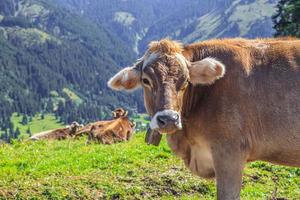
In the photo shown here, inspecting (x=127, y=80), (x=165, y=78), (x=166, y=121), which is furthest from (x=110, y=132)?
(x=166, y=121)

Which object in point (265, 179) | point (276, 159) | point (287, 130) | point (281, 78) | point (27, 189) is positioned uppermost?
point (281, 78)

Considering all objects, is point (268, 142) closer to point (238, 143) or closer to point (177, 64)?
point (238, 143)

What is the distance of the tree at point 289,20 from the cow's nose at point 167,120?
26.8 metres

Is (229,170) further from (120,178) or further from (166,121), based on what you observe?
(120,178)

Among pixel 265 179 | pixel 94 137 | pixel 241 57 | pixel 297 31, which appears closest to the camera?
pixel 241 57

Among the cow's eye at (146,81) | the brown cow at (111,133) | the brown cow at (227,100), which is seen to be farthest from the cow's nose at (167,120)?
the brown cow at (111,133)

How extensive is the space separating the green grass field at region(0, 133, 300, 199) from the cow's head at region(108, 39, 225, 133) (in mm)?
3943

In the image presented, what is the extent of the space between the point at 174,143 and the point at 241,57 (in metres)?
2.06

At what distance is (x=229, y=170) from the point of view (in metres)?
8.68

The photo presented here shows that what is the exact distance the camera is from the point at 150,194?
12.8 m

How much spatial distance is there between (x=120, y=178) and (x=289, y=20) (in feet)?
87.1

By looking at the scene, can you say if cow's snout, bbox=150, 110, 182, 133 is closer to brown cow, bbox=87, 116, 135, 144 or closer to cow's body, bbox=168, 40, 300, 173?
cow's body, bbox=168, 40, 300, 173

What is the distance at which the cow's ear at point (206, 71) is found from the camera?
29.4 feet

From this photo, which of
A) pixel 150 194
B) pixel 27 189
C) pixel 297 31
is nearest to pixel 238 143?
pixel 150 194
